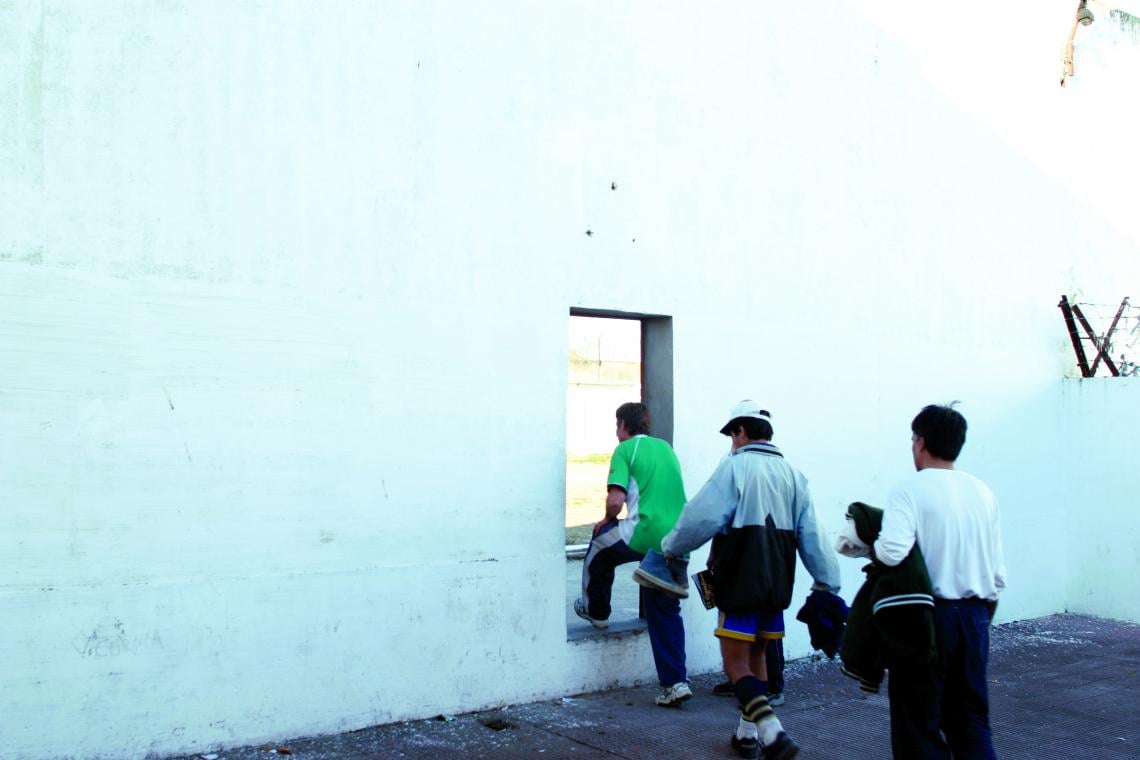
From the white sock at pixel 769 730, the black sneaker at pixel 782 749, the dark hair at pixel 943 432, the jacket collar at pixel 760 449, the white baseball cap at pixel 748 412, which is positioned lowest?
the black sneaker at pixel 782 749

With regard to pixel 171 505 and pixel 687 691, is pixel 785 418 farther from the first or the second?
pixel 171 505

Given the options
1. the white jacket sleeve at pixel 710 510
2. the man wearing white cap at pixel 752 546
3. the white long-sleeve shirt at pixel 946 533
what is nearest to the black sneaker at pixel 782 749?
the man wearing white cap at pixel 752 546

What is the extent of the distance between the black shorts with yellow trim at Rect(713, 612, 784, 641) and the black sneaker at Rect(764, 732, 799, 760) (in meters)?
0.51

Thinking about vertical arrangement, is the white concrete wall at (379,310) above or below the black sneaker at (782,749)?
above

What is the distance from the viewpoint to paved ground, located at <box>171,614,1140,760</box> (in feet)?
17.4

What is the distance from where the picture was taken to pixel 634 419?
6398mm

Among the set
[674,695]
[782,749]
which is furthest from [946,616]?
[674,695]

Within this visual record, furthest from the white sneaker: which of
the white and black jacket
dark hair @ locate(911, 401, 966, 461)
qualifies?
dark hair @ locate(911, 401, 966, 461)

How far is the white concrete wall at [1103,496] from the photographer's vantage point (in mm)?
9188

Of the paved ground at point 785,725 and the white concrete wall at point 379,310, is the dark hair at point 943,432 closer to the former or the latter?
the paved ground at point 785,725

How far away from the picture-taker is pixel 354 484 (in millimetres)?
5551

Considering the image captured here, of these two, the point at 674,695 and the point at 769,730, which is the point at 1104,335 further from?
the point at 769,730

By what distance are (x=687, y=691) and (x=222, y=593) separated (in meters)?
2.64

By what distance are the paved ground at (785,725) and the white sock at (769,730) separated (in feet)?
1.41
